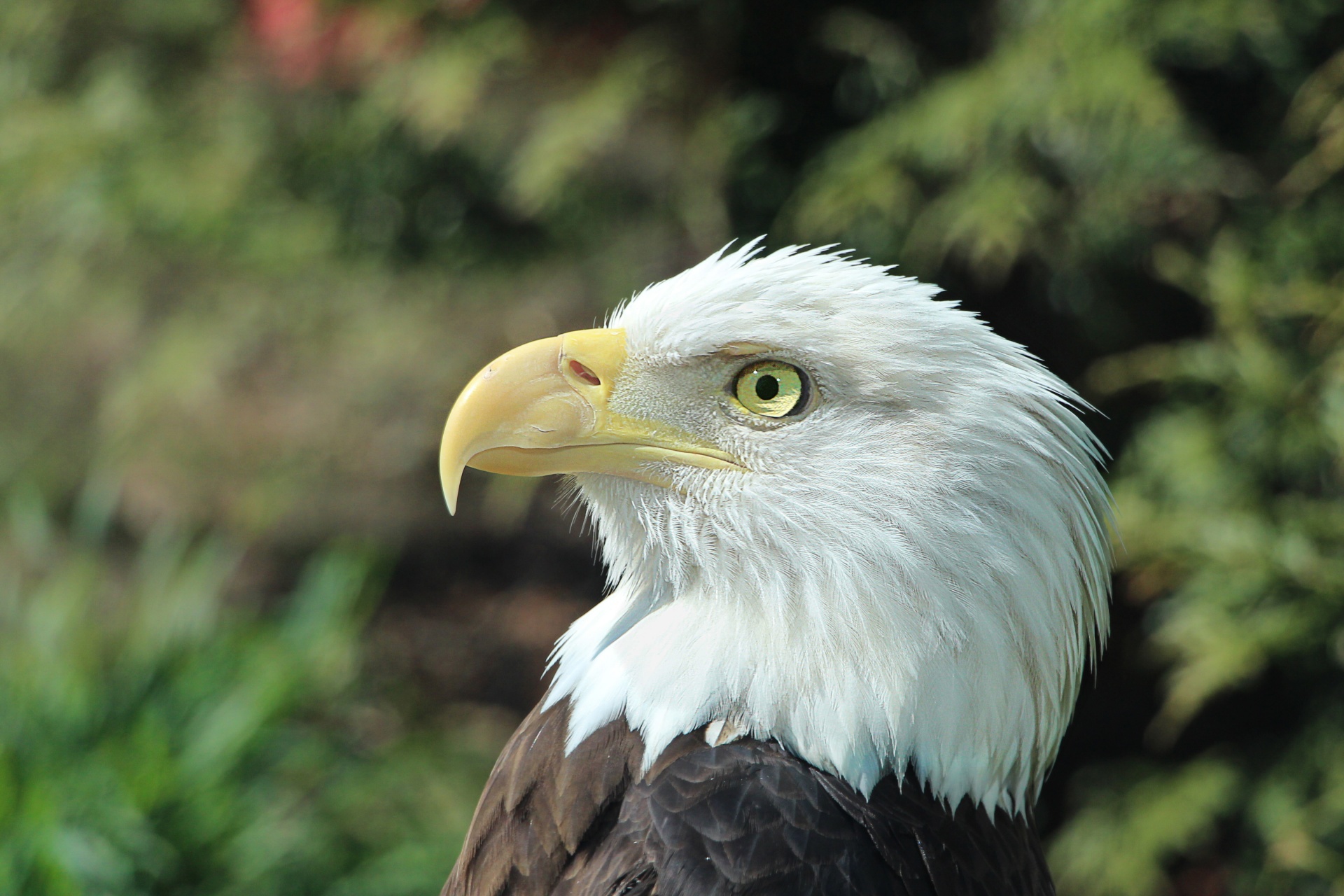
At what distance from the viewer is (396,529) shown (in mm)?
5219

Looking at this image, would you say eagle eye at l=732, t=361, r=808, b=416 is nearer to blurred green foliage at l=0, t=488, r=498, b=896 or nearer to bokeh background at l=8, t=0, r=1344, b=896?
bokeh background at l=8, t=0, r=1344, b=896

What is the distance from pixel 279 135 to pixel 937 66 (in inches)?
93.9

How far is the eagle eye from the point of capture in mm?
1715

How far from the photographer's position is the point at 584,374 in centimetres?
176

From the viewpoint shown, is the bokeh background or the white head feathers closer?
the white head feathers

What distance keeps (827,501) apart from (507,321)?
284 centimetres

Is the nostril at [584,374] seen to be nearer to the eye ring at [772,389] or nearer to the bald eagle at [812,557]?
the bald eagle at [812,557]

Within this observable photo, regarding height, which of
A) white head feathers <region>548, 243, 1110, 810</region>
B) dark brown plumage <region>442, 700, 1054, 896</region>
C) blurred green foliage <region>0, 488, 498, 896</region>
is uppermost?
white head feathers <region>548, 243, 1110, 810</region>

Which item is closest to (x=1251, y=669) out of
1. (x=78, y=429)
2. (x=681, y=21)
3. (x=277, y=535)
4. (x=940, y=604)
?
(x=940, y=604)

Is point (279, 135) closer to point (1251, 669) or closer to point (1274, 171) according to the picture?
point (1274, 171)

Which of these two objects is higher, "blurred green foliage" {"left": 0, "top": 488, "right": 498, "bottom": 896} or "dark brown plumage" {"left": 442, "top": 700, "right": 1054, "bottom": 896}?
"dark brown plumage" {"left": 442, "top": 700, "right": 1054, "bottom": 896}

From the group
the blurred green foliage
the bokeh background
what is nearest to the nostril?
the bokeh background

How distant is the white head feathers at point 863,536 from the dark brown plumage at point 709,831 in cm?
5

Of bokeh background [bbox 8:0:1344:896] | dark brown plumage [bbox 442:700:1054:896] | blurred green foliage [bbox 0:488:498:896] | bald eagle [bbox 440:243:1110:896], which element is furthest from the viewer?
blurred green foliage [bbox 0:488:498:896]
